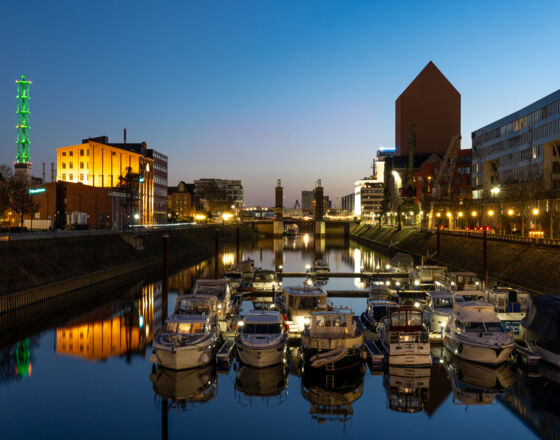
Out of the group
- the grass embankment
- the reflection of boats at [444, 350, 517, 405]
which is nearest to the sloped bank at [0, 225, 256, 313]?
the grass embankment

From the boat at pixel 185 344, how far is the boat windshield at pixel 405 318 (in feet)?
39.2

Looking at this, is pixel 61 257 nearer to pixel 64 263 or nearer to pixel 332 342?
pixel 64 263

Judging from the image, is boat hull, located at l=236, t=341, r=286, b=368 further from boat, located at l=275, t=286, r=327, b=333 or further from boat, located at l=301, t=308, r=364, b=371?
boat, located at l=275, t=286, r=327, b=333

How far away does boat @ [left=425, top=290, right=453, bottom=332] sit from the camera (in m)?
36.9

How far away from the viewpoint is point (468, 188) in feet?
564

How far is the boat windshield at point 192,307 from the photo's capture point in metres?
36.0

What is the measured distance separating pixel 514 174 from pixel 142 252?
284 feet

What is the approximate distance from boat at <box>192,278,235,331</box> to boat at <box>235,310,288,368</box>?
22.0 ft

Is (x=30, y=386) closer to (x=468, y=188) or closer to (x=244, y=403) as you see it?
(x=244, y=403)

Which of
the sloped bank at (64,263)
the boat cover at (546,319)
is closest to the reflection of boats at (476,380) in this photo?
the boat cover at (546,319)

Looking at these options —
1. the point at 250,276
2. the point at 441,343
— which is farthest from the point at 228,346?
the point at 250,276

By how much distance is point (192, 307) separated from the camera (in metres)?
36.2

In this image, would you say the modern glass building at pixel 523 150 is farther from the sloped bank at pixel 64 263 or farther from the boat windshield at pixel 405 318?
the sloped bank at pixel 64 263

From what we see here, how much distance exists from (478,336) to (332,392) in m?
10.2
